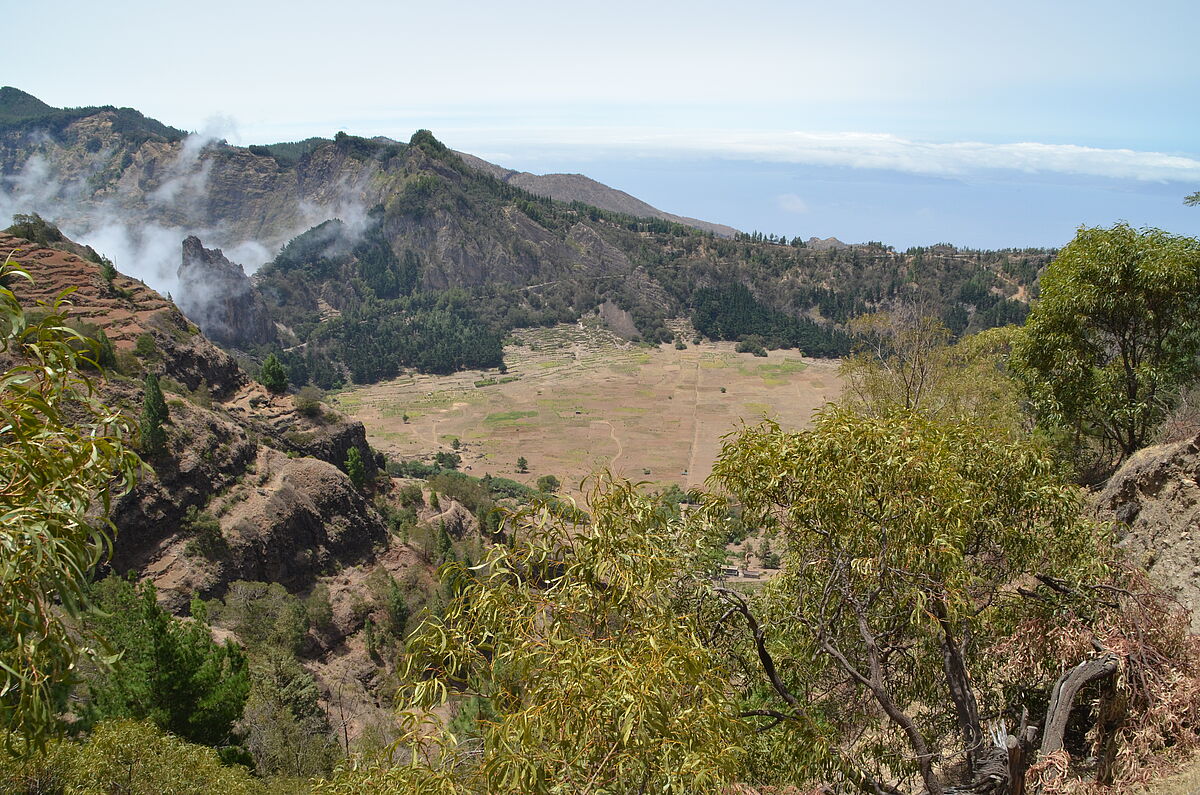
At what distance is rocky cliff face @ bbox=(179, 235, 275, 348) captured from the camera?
147 metres

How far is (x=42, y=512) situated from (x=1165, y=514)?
16736mm

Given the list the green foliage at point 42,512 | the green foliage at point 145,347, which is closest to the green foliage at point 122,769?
the green foliage at point 42,512

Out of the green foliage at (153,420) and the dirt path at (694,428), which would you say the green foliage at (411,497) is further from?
the dirt path at (694,428)

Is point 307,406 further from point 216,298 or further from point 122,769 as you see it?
point 216,298

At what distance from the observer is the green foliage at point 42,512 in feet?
14.9

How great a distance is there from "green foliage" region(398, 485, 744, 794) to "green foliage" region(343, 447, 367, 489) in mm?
49906

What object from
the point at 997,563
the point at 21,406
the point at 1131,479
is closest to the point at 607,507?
the point at 21,406

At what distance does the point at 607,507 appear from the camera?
685cm

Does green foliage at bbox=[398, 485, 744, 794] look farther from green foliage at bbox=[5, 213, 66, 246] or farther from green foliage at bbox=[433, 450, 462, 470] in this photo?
green foliage at bbox=[433, 450, 462, 470]

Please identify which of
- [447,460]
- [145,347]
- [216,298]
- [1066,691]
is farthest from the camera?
[216,298]

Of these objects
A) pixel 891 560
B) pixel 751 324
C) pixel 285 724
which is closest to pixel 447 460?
pixel 285 724

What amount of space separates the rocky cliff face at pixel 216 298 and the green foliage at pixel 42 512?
160 metres

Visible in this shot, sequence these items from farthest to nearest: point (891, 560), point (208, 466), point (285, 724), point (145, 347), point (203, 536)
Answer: point (145, 347) < point (208, 466) < point (203, 536) < point (285, 724) < point (891, 560)

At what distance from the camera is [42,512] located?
4.83 m
